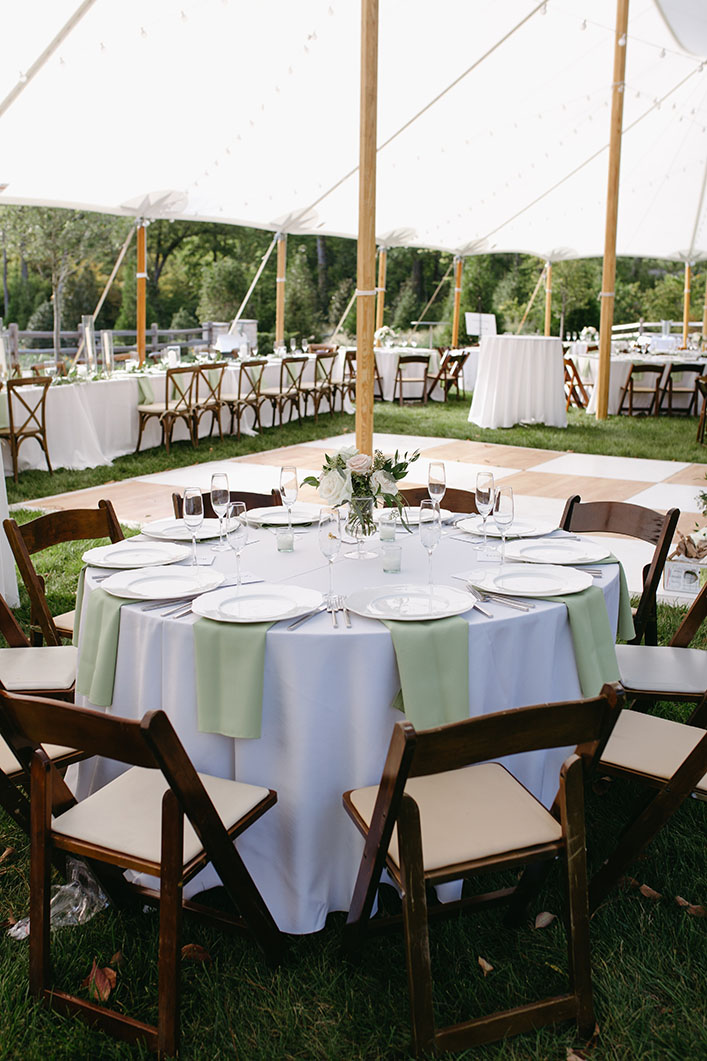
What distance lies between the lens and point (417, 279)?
30.5 metres

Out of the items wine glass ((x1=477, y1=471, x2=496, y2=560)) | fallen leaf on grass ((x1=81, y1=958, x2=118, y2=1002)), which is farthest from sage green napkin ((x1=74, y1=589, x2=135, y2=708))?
wine glass ((x1=477, y1=471, x2=496, y2=560))

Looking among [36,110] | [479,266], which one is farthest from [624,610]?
[479,266]

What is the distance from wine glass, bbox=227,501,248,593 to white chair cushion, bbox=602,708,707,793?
1081mm

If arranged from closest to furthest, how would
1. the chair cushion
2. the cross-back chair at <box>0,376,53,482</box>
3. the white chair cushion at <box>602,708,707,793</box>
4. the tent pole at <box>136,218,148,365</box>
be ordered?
the chair cushion → the white chair cushion at <box>602,708,707,793</box> → the cross-back chair at <box>0,376,53,482</box> → the tent pole at <box>136,218,148,365</box>

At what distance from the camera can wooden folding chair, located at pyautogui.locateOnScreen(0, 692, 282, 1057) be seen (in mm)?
1847

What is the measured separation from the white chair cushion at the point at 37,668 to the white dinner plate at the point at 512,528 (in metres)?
1.35

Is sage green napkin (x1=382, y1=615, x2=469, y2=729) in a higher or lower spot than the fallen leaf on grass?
higher

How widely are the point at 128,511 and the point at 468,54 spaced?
6505 mm

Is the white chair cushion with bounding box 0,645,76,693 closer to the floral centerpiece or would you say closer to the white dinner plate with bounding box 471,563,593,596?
the floral centerpiece

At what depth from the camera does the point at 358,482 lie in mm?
2854

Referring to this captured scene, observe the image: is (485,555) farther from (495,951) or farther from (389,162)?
(389,162)

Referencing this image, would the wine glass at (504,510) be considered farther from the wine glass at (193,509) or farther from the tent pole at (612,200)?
the tent pole at (612,200)

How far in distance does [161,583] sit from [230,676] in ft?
1.53

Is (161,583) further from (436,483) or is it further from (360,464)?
(436,483)
